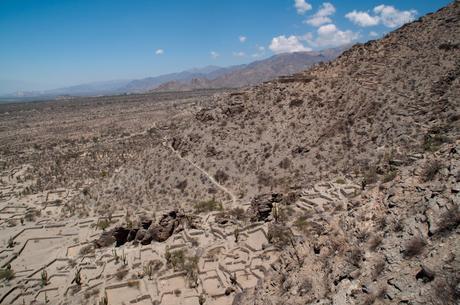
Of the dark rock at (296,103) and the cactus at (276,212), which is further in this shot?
the dark rock at (296,103)

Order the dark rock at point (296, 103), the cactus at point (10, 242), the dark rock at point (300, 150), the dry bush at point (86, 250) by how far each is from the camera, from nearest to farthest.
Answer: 1. the dry bush at point (86, 250)
2. the cactus at point (10, 242)
3. the dark rock at point (300, 150)
4. the dark rock at point (296, 103)

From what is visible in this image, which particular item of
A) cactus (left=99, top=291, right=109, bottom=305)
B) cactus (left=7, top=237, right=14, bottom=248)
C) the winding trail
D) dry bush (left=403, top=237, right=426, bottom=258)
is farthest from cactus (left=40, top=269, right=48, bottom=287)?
dry bush (left=403, top=237, right=426, bottom=258)

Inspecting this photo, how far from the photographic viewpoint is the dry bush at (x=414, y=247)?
6.80 metres

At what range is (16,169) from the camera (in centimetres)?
3997

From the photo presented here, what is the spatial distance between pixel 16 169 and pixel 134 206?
81.2ft

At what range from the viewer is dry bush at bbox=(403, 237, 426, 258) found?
22.3 feet

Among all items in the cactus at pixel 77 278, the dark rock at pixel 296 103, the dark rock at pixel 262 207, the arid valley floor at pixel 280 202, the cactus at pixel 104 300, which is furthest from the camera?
the dark rock at pixel 296 103

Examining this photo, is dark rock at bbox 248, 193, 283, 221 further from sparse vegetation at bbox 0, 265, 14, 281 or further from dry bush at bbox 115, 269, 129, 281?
sparse vegetation at bbox 0, 265, 14, 281

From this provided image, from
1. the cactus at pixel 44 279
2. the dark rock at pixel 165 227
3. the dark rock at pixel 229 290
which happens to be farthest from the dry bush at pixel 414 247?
A: the cactus at pixel 44 279

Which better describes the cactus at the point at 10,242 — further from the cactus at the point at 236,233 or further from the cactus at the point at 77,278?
the cactus at the point at 236,233

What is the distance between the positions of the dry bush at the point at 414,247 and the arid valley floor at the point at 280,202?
0.02m

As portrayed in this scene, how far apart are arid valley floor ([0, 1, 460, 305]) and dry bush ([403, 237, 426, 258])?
0.08 ft

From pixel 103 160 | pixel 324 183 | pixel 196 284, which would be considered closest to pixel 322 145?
pixel 324 183

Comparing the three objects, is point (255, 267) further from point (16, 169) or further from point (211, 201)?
point (16, 169)
